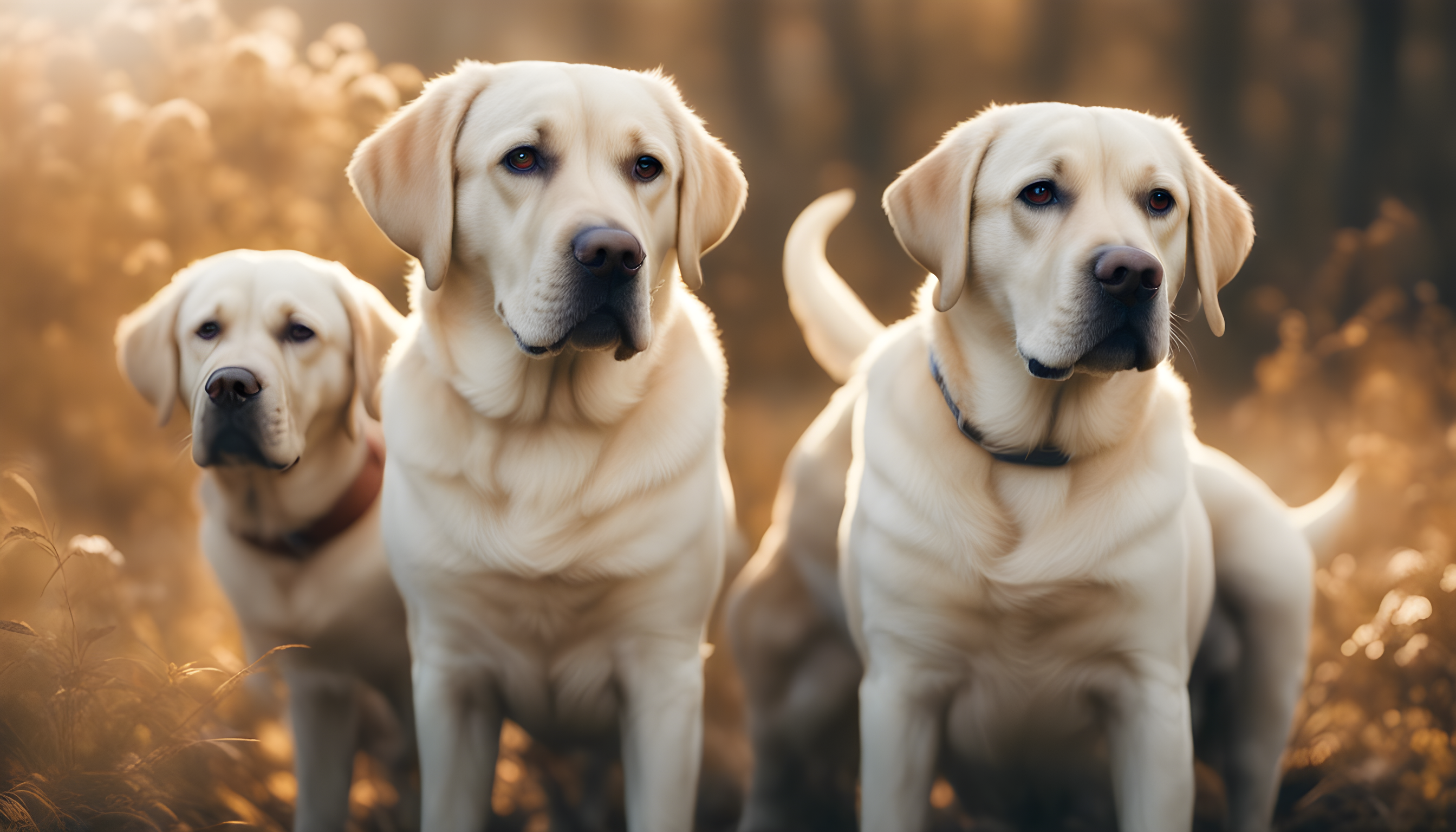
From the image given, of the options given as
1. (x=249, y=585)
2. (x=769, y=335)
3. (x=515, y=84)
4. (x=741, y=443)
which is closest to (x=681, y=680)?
(x=249, y=585)

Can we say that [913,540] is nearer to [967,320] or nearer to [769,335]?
[967,320]

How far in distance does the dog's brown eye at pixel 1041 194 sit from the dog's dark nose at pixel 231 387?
1784 millimetres

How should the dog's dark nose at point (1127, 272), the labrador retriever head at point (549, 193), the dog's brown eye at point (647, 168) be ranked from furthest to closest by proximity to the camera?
the dog's brown eye at point (647, 168) < the labrador retriever head at point (549, 193) < the dog's dark nose at point (1127, 272)

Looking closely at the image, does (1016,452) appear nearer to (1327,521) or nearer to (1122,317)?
(1122,317)

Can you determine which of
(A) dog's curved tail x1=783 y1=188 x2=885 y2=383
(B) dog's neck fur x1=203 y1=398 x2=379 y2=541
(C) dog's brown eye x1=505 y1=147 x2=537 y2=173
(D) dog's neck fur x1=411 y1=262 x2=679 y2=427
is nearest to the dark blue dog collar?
(D) dog's neck fur x1=411 y1=262 x2=679 y2=427

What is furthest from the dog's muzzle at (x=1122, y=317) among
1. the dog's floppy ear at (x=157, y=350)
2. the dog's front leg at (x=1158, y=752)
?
the dog's floppy ear at (x=157, y=350)

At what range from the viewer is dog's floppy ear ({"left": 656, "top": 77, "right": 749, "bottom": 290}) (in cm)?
273

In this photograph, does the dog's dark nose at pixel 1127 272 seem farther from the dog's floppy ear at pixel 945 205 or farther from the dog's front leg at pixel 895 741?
the dog's front leg at pixel 895 741

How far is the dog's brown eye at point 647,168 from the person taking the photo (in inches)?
105

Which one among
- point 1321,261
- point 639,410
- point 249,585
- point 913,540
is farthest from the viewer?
point 1321,261

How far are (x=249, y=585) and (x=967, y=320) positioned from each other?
6.25ft

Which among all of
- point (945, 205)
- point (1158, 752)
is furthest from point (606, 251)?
point (1158, 752)

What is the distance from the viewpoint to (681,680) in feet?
9.08

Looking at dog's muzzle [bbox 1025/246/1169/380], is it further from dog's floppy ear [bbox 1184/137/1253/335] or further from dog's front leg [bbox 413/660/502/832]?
dog's front leg [bbox 413/660/502/832]
